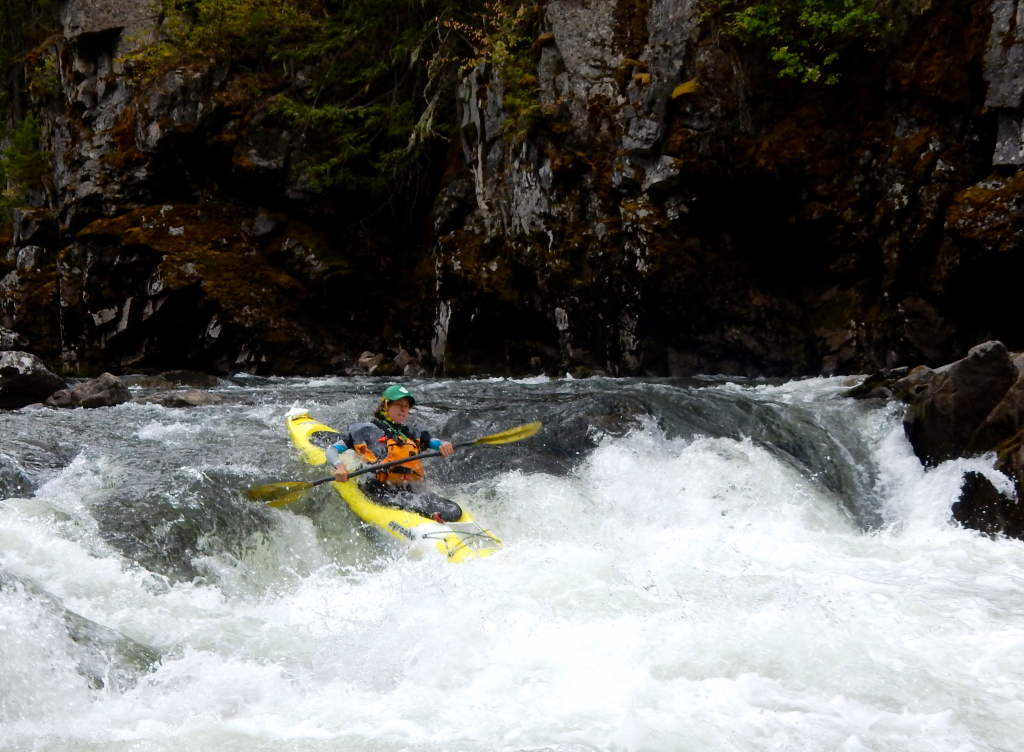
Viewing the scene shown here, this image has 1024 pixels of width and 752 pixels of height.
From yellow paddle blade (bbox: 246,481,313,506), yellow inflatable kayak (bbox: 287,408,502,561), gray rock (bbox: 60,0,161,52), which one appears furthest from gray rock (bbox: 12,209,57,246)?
yellow paddle blade (bbox: 246,481,313,506)

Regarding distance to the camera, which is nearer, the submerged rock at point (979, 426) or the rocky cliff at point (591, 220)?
the submerged rock at point (979, 426)

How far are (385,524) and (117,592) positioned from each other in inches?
72.3

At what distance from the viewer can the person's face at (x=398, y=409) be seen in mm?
6371

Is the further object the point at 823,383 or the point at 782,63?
the point at 782,63

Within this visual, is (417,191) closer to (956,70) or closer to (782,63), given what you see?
(782,63)

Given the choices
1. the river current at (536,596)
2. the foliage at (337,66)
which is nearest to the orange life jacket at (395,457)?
the river current at (536,596)

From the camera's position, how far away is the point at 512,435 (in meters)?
7.20

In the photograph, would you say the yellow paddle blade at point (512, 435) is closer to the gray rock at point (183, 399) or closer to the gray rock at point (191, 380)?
the gray rock at point (183, 399)

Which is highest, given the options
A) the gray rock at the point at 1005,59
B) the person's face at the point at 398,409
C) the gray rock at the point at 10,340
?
the gray rock at the point at 1005,59

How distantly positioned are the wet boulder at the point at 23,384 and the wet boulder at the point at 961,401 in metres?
9.45

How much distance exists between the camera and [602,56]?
1237 cm

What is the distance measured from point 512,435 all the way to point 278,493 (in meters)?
2.17

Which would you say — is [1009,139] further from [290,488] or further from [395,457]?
[290,488]

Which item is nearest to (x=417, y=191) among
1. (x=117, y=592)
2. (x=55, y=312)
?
(x=55, y=312)
